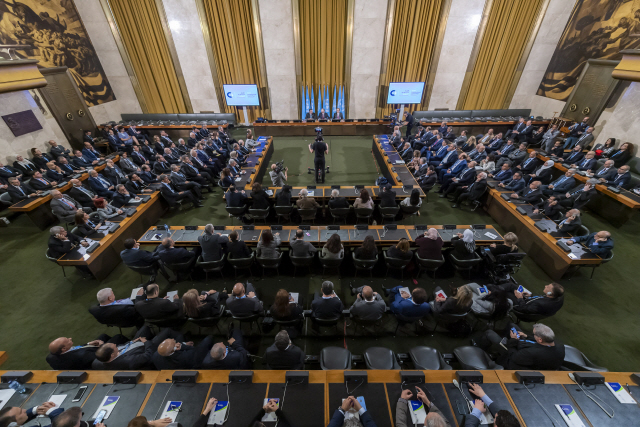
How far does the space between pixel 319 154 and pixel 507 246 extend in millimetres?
5250

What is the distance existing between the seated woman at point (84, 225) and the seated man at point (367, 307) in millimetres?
5267

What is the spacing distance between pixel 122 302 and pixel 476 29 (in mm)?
15454

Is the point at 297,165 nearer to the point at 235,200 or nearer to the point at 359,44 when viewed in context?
the point at 235,200

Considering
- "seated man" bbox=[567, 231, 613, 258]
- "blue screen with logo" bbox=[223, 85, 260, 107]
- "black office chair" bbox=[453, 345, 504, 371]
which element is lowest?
"black office chair" bbox=[453, 345, 504, 371]

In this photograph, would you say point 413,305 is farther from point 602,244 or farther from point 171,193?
point 171,193

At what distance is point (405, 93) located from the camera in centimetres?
1216

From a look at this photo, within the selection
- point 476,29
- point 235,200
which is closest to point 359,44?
point 476,29

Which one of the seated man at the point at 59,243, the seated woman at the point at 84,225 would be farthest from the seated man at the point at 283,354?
the seated woman at the point at 84,225

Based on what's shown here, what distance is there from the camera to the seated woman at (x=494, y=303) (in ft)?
11.8

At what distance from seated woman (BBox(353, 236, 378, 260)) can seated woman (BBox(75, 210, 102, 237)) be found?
515cm

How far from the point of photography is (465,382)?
2605 mm

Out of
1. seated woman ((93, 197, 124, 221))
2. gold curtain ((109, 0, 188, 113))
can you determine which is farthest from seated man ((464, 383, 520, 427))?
gold curtain ((109, 0, 188, 113))

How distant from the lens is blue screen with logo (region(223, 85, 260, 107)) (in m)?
12.3

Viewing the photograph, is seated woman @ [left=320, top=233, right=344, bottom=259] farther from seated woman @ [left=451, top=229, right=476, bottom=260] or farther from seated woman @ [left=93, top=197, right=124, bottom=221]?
seated woman @ [left=93, top=197, right=124, bottom=221]
